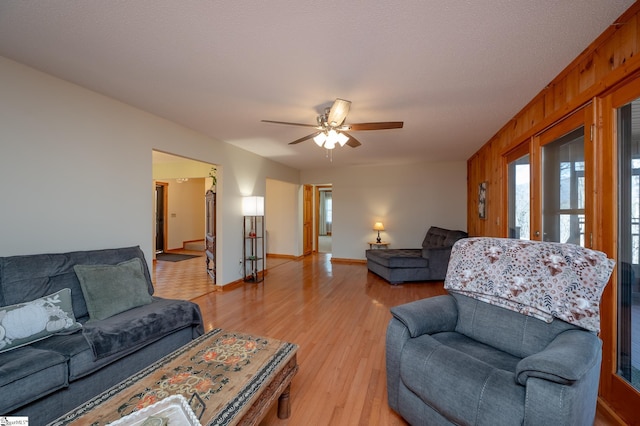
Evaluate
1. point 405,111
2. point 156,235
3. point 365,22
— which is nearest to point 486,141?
point 405,111

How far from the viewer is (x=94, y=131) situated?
2.56 meters

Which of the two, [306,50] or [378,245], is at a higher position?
[306,50]

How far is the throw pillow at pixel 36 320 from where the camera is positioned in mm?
1523

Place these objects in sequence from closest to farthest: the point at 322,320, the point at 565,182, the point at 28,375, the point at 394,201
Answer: the point at 28,375 → the point at 565,182 → the point at 322,320 → the point at 394,201

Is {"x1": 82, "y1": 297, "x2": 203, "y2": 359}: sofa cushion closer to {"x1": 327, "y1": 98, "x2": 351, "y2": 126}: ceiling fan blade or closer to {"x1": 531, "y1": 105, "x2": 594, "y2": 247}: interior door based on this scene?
{"x1": 327, "y1": 98, "x2": 351, "y2": 126}: ceiling fan blade

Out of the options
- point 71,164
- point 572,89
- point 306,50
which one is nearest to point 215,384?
point 306,50

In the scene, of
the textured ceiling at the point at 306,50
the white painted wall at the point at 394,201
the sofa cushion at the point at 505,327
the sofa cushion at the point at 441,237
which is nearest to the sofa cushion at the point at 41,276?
the textured ceiling at the point at 306,50

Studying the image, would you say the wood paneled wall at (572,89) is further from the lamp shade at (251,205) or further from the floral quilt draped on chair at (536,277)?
the lamp shade at (251,205)

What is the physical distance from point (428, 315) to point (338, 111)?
1.81 metres

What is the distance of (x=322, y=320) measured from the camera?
10.2ft

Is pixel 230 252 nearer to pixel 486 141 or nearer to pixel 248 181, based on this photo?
pixel 248 181

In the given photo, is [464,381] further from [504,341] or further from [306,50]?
[306,50]

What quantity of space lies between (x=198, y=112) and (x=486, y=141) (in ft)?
14.3

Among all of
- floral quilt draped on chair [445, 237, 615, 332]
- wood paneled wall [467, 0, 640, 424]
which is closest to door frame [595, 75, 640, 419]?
wood paneled wall [467, 0, 640, 424]
